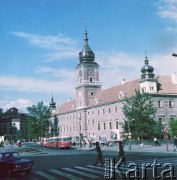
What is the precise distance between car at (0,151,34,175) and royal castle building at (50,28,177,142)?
42.1 meters

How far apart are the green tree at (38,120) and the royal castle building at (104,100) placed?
221 inches

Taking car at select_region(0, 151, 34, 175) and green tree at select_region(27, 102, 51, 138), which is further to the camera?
green tree at select_region(27, 102, 51, 138)

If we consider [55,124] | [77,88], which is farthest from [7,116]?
[77,88]

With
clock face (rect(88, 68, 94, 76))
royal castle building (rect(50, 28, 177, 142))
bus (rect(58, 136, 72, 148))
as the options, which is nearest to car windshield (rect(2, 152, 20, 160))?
bus (rect(58, 136, 72, 148))

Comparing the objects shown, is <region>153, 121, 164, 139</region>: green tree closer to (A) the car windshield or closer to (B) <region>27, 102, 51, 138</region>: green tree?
(A) the car windshield

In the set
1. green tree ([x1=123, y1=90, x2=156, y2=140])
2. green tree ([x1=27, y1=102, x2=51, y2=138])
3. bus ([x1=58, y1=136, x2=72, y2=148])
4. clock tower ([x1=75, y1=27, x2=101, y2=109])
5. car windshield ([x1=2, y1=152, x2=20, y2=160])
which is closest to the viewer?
car windshield ([x1=2, y1=152, x2=20, y2=160])

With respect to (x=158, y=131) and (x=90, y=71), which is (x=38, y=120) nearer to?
(x=90, y=71)

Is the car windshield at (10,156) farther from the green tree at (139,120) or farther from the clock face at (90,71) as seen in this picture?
the clock face at (90,71)

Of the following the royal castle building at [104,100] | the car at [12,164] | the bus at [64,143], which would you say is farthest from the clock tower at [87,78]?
the car at [12,164]

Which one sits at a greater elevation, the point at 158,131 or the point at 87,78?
the point at 87,78

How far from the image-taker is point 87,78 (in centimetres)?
8425

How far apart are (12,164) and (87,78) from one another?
6755 cm

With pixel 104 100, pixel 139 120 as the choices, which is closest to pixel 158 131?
pixel 139 120

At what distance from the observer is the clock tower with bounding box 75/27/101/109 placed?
276 feet
